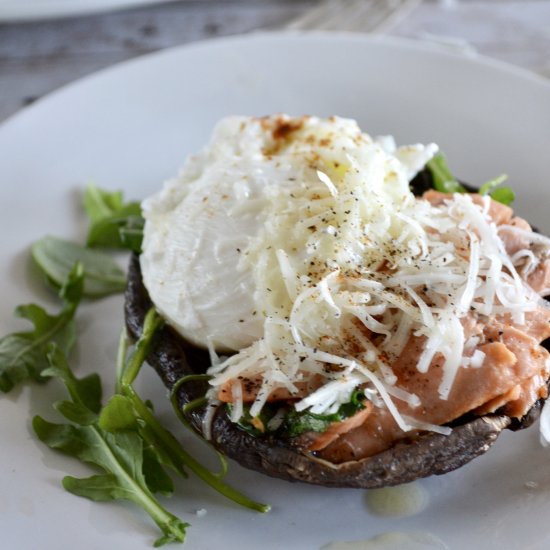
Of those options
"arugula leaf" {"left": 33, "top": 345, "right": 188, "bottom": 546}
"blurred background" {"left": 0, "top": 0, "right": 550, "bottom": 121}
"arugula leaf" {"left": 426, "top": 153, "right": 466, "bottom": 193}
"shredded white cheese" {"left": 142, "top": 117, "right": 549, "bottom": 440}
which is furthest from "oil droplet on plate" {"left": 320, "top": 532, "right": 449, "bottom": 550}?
"blurred background" {"left": 0, "top": 0, "right": 550, "bottom": 121}

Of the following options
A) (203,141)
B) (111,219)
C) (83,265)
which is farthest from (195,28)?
(83,265)

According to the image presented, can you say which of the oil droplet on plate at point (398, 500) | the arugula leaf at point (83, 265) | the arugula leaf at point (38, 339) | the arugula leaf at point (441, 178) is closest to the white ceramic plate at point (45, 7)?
the arugula leaf at point (83, 265)

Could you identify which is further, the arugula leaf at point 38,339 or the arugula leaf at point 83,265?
the arugula leaf at point 83,265

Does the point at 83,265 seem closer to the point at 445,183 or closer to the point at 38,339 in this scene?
the point at 38,339

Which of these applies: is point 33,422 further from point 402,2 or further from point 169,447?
point 402,2

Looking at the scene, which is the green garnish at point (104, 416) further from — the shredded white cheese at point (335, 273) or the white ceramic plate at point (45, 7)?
the white ceramic plate at point (45, 7)

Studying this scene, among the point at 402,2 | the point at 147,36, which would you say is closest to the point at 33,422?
the point at 147,36
